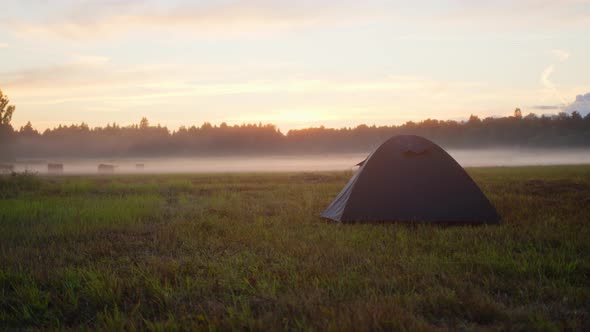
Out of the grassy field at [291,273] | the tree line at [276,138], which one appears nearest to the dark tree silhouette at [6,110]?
the tree line at [276,138]

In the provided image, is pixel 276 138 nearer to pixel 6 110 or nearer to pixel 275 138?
pixel 275 138

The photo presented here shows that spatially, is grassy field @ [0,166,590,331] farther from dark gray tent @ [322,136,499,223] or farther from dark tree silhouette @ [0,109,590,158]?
dark tree silhouette @ [0,109,590,158]

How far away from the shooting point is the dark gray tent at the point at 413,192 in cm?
1011

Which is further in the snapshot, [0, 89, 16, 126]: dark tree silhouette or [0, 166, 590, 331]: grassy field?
[0, 89, 16, 126]: dark tree silhouette

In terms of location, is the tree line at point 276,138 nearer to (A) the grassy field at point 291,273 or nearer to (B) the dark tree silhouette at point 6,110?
(B) the dark tree silhouette at point 6,110

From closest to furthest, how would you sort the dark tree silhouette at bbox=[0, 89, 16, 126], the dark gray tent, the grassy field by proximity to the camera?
the grassy field → the dark gray tent → the dark tree silhouette at bbox=[0, 89, 16, 126]

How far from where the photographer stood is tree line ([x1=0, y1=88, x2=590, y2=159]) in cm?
10312

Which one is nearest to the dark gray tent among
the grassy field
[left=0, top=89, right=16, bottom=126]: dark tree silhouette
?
the grassy field

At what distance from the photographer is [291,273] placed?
622 cm

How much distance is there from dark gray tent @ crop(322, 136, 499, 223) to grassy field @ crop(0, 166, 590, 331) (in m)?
0.56

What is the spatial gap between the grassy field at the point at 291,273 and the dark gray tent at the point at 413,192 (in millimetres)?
556

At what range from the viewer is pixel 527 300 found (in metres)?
5.14

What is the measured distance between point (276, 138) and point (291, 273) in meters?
117

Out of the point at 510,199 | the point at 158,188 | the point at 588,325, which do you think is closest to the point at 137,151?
the point at 158,188
